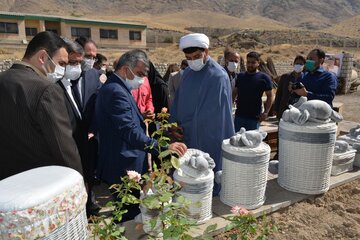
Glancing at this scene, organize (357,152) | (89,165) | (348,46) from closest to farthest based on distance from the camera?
(89,165) < (357,152) < (348,46)

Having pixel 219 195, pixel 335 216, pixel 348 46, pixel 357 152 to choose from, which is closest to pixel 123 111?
pixel 219 195

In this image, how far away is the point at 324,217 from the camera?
297 cm

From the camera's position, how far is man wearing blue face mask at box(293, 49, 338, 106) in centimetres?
383

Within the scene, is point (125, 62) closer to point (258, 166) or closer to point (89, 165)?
point (89, 165)

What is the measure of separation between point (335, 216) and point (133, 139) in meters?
2.00

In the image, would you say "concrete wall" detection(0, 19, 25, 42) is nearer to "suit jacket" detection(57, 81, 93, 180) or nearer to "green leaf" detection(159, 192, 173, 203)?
"suit jacket" detection(57, 81, 93, 180)

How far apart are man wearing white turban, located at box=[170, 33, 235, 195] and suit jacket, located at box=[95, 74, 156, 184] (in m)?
0.54

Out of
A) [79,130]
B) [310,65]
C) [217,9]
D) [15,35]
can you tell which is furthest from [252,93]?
[217,9]

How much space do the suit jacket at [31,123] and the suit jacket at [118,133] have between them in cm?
64

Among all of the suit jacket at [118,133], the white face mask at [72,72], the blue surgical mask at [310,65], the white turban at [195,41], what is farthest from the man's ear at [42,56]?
the blue surgical mask at [310,65]

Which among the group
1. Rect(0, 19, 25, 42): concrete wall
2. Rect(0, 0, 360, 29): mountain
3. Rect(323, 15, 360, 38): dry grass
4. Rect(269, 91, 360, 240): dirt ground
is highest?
Rect(0, 0, 360, 29): mountain

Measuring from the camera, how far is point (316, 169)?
302 cm

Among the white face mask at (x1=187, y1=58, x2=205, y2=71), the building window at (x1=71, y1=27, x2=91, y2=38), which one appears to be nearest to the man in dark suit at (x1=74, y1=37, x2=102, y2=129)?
the white face mask at (x1=187, y1=58, x2=205, y2=71)

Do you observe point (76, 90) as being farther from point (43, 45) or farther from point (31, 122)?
point (31, 122)
